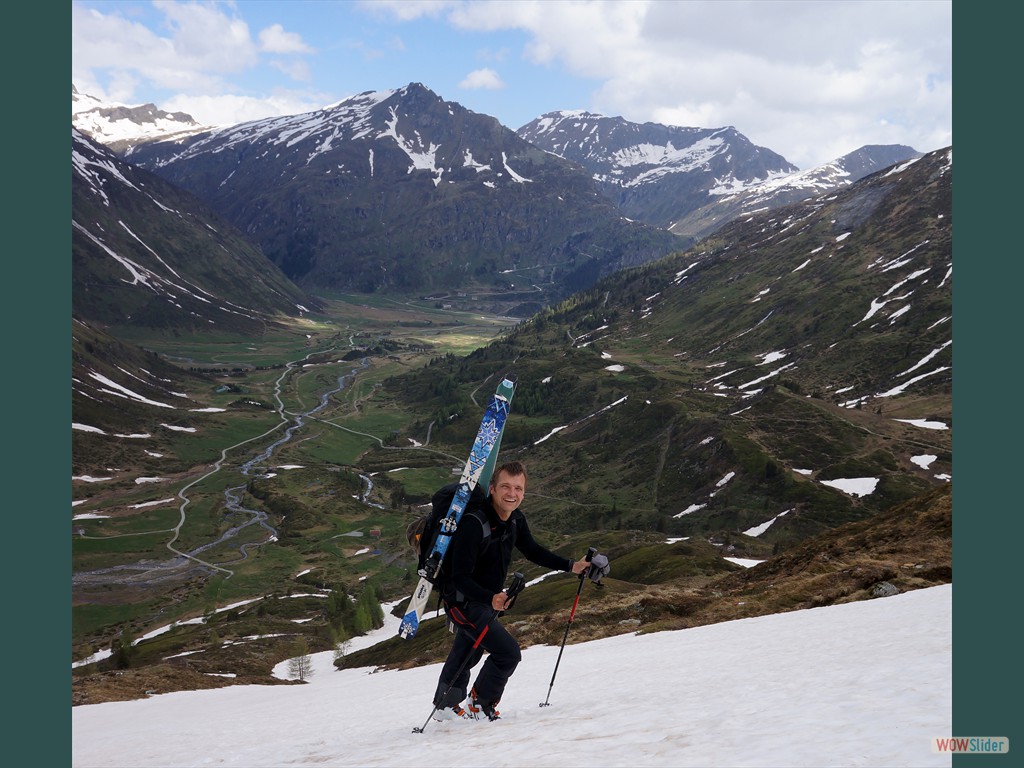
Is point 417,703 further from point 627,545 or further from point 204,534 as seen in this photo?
point 204,534

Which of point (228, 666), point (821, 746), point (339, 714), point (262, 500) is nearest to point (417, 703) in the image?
point (339, 714)

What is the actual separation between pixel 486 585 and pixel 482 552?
0.79m

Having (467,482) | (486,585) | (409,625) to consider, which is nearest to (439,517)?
(467,482)

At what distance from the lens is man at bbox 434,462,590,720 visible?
13.7 m

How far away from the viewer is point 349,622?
9906 cm

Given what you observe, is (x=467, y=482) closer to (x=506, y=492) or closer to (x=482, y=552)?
(x=506, y=492)

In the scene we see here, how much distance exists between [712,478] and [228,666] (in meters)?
105

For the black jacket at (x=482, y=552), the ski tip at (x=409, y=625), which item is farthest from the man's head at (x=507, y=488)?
the ski tip at (x=409, y=625)
